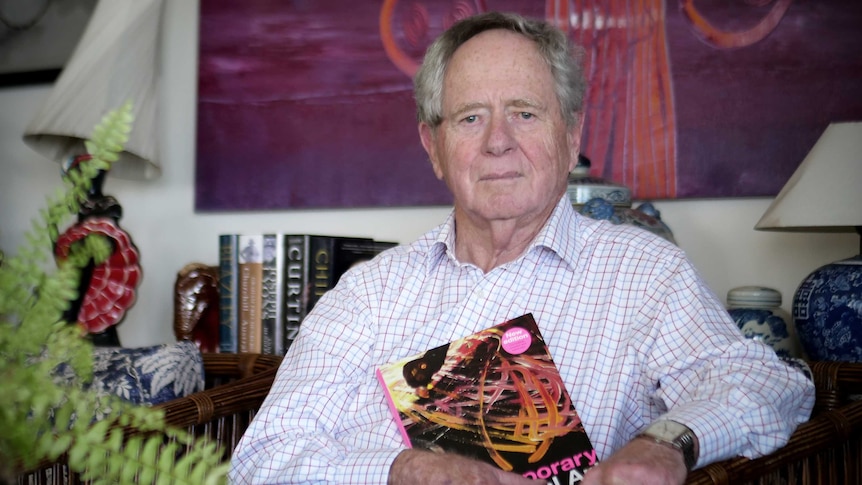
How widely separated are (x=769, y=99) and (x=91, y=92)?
1.53 meters

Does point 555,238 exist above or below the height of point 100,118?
below

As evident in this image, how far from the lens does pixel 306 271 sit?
178cm

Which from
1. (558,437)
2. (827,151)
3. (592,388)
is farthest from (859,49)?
(558,437)

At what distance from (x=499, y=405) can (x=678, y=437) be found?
0.80ft

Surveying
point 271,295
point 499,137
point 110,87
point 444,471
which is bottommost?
point 444,471

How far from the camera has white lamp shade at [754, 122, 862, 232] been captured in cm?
142

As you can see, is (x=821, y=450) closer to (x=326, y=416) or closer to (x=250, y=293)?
(x=326, y=416)

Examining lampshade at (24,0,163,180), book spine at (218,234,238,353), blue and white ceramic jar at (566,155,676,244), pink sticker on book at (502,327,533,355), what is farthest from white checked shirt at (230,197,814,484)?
lampshade at (24,0,163,180)

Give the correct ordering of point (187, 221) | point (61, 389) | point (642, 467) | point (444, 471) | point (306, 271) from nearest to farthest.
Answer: point (61, 389) → point (642, 467) → point (444, 471) → point (306, 271) → point (187, 221)

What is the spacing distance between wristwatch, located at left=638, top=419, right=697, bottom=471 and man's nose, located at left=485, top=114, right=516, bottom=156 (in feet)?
1.74

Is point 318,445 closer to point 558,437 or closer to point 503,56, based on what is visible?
point 558,437

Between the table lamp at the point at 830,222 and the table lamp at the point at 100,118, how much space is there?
A: 140 centimetres

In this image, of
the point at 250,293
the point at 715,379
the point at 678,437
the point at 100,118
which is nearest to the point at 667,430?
the point at 678,437

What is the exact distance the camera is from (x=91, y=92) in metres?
2.06
